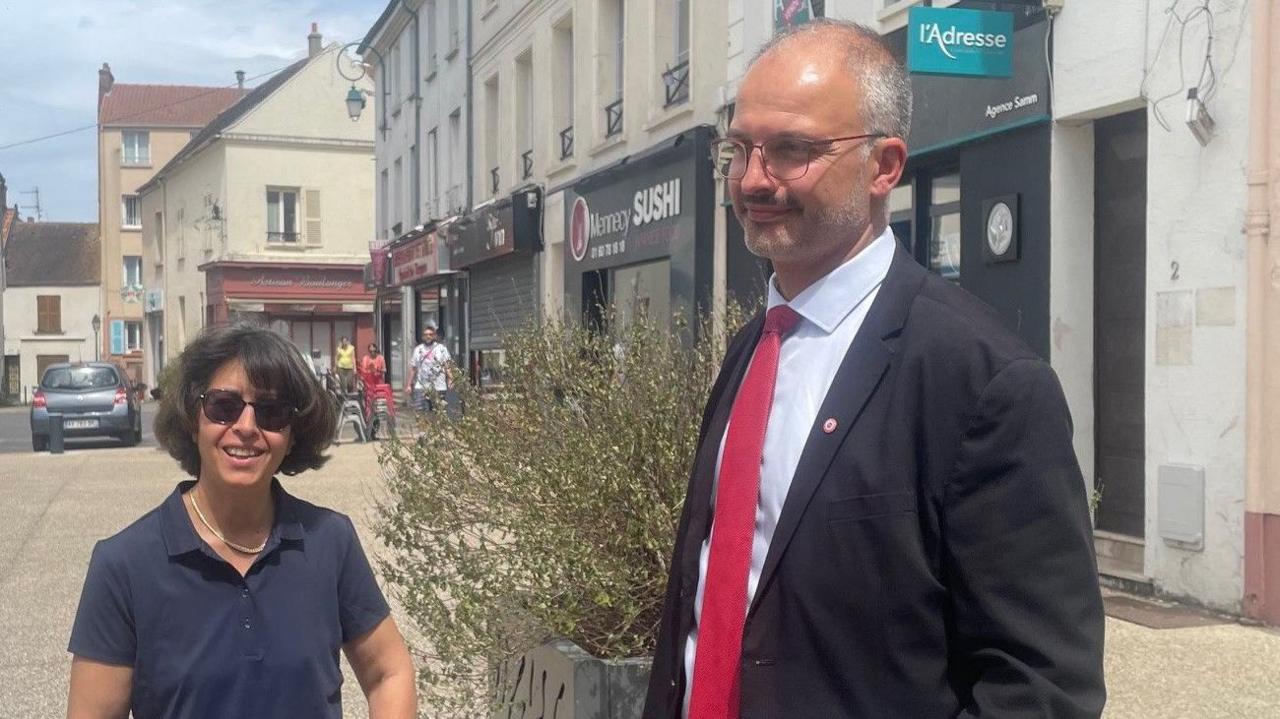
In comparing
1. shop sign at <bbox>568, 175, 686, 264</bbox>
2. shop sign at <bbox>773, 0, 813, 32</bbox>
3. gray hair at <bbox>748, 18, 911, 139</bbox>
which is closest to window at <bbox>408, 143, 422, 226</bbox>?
shop sign at <bbox>568, 175, 686, 264</bbox>

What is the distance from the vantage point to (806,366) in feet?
6.73

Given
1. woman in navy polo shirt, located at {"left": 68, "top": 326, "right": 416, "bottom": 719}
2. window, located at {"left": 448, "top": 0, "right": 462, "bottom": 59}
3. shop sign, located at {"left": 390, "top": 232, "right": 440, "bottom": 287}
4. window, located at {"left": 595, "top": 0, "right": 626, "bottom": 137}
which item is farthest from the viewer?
shop sign, located at {"left": 390, "top": 232, "right": 440, "bottom": 287}

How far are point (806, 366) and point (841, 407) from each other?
18 cm

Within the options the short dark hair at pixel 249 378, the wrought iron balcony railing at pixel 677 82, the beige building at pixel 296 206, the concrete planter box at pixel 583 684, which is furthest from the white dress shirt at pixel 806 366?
the beige building at pixel 296 206

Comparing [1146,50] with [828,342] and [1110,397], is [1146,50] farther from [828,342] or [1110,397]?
[828,342]

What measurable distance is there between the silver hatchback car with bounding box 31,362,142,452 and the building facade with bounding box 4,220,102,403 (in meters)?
44.0

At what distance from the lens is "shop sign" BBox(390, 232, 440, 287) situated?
2738cm

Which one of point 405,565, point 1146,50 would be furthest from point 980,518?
point 1146,50

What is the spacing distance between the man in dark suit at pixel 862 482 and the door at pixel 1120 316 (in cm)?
653

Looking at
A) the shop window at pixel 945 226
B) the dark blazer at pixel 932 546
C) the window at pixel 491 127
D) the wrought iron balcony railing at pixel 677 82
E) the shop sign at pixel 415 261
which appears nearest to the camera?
the dark blazer at pixel 932 546

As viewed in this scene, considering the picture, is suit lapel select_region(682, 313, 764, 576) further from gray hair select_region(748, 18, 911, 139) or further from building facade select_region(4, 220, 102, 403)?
building facade select_region(4, 220, 102, 403)

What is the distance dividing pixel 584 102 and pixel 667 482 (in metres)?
15.0

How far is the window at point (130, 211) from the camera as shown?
6138cm

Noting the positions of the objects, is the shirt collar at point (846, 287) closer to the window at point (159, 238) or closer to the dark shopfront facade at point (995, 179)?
the dark shopfront facade at point (995, 179)
